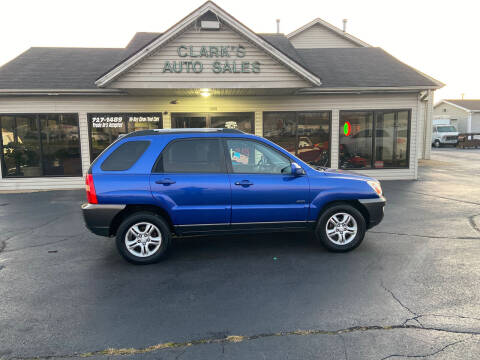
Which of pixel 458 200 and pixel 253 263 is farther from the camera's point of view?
pixel 458 200

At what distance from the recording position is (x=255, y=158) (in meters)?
5.02

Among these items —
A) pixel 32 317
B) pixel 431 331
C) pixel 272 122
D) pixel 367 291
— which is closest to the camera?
pixel 431 331

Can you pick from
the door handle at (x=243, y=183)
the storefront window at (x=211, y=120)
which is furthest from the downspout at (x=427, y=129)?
the door handle at (x=243, y=183)

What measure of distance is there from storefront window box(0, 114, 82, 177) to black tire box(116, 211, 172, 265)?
859cm

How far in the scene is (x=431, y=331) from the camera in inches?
123

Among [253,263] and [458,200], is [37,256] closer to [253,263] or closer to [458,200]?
[253,263]

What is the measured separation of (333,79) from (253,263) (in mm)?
9809

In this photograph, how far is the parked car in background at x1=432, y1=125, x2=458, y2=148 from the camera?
110ft

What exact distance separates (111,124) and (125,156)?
7.98 metres

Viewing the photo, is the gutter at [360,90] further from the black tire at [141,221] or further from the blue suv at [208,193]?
the black tire at [141,221]

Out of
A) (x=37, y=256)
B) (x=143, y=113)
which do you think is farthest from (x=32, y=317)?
(x=143, y=113)

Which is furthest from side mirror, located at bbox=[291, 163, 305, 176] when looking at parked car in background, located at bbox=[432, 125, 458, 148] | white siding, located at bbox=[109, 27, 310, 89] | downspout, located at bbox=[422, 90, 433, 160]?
parked car in background, located at bbox=[432, 125, 458, 148]

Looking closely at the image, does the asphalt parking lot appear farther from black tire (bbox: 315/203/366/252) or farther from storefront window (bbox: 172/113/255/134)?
storefront window (bbox: 172/113/255/134)

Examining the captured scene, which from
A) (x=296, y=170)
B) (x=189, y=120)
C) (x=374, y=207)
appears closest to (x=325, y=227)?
(x=374, y=207)
